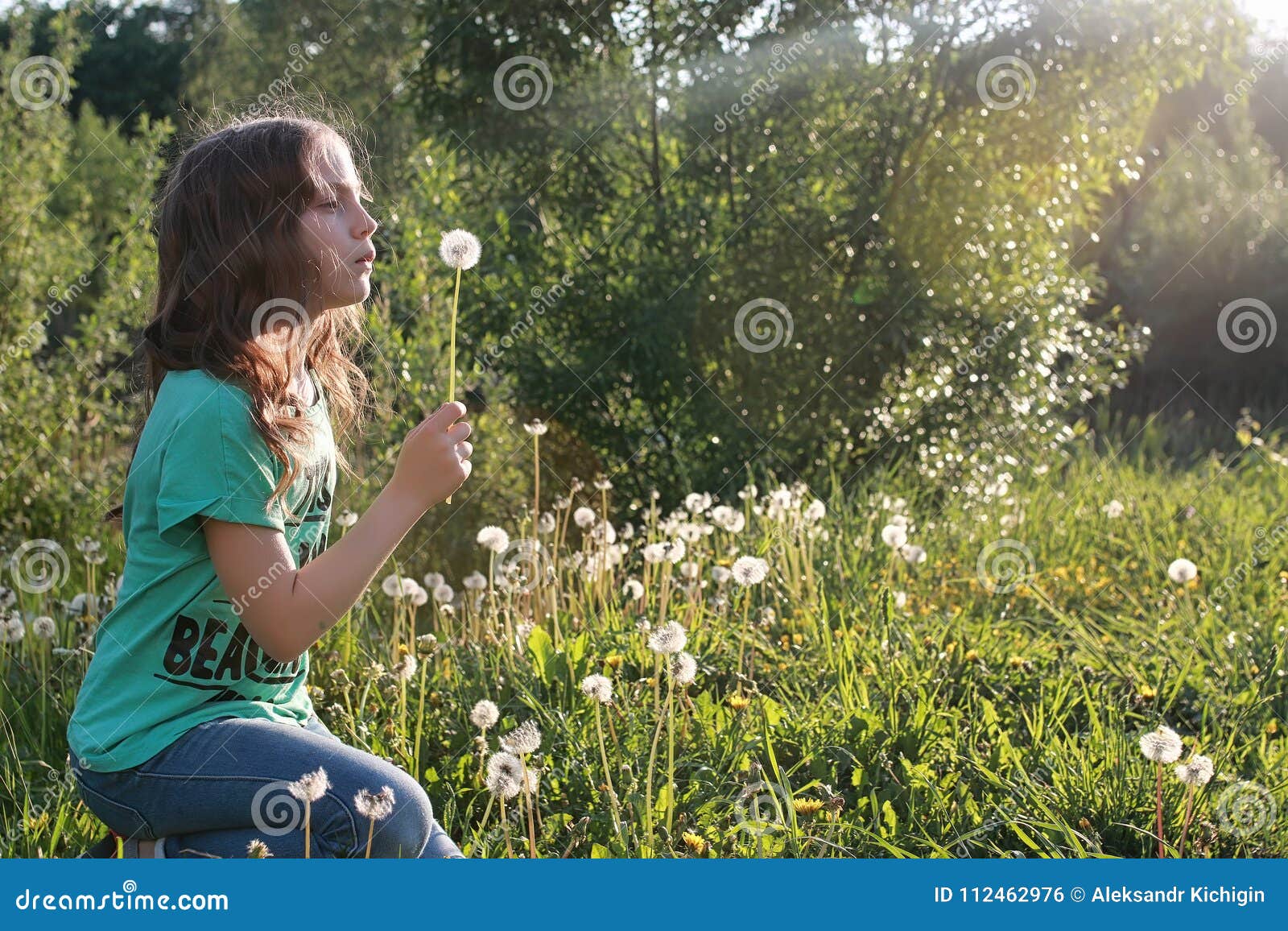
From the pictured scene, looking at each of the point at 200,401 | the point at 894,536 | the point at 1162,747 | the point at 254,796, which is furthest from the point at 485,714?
the point at 894,536

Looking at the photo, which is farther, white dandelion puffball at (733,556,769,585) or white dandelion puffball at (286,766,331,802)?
white dandelion puffball at (733,556,769,585)

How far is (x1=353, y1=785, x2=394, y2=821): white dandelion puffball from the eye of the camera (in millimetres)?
1792

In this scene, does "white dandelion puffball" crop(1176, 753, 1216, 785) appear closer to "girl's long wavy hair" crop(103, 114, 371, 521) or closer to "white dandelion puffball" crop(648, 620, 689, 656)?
"white dandelion puffball" crop(648, 620, 689, 656)

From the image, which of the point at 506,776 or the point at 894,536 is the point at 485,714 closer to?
the point at 506,776

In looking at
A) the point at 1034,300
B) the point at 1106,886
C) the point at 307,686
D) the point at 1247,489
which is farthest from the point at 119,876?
the point at 1247,489

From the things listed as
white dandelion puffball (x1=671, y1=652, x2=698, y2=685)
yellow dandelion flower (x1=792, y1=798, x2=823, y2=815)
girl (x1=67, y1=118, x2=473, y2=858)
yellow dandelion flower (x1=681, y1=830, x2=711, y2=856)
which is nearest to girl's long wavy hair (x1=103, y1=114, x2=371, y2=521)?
girl (x1=67, y1=118, x2=473, y2=858)

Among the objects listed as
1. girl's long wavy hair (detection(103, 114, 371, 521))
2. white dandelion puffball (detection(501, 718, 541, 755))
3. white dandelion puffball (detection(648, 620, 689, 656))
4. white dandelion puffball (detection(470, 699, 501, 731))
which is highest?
girl's long wavy hair (detection(103, 114, 371, 521))

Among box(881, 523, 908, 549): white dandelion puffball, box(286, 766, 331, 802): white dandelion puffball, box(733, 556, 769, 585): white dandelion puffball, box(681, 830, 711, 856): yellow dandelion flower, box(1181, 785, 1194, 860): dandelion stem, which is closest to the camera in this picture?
box(286, 766, 331, 802): white dandelion puffball

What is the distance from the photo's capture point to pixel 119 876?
2.01 m

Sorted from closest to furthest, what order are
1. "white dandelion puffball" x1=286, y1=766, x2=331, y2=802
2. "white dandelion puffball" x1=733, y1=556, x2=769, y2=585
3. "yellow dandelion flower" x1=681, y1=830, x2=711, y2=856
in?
1. "white dandelion puffball" x1=286, y1=766, x2=331, y2=802
2. "yellow dandelion flower" x1=681, y1=830, x2=711, y2=856
3. "white dandelion puffball" x1=733, y1=556, x2=769, y2=585

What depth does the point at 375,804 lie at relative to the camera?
181cm

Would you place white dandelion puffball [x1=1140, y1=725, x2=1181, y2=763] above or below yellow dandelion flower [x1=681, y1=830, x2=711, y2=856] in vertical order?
above

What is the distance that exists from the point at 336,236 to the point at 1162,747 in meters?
1.78

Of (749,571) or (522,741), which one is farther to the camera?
(749,571)
